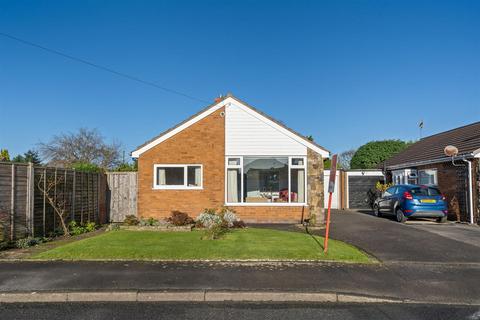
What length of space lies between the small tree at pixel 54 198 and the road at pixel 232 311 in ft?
19.6

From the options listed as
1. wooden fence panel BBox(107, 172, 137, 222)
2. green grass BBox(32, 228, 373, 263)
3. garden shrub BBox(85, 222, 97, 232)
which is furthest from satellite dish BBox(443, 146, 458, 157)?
garden shrub BBox(85, 222, 97, 232)

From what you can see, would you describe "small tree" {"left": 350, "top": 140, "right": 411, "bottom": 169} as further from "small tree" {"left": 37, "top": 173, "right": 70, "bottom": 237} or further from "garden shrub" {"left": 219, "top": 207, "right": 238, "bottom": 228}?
"small tree" {"left": 37, "top": 173, "right": 70, "bottom": 237}

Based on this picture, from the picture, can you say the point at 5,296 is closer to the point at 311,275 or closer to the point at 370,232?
the point at 311,275

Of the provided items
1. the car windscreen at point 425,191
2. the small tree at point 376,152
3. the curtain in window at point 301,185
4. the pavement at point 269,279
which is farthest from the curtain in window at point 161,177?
the small tree at point 376,152

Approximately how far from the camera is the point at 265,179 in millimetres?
15578

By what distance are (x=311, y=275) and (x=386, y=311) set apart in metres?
1.71

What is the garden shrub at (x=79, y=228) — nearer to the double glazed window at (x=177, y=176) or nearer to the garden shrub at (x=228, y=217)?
the double glazed window at (x=177, y=176)

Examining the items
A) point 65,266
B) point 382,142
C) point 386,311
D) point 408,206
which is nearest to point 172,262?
point 65,266

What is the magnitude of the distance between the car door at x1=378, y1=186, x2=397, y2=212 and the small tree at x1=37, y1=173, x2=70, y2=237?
13.0 m

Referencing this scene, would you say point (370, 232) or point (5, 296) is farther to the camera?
point (370, 232)

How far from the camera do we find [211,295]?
5863mm

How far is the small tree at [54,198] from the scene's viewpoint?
11.0 metres

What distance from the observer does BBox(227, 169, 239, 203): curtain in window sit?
14789 mm

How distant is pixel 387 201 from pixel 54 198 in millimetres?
13529
